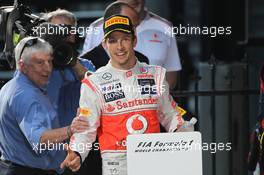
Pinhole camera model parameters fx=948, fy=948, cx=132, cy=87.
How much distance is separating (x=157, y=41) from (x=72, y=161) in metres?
0.62

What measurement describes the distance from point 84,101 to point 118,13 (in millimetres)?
373

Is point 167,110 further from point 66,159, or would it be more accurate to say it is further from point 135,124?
point 66,159

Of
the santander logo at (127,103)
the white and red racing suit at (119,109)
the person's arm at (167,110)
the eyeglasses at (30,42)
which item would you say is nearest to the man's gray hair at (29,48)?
the eyeglasses at (30,42)

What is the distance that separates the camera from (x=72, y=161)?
369 centimetres

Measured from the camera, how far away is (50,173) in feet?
12.3

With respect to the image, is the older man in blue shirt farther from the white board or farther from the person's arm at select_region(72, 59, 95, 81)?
the white board

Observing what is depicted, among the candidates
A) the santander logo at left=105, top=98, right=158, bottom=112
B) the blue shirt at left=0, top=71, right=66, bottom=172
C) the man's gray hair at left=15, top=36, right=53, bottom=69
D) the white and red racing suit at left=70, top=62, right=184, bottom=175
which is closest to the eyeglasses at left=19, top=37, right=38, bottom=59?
the man's gray hair at left=15, top=36, right=53, bottom=69

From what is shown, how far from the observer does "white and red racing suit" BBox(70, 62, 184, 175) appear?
142 inches

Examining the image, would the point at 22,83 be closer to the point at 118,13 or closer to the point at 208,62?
the point at 118,13

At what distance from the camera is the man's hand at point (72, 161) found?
12.1ft

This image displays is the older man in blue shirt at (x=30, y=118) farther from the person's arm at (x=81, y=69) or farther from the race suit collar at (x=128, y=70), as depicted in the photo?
the race suit collar at (x=128, y=70)

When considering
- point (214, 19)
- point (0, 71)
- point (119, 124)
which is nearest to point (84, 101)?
point (119, 124)

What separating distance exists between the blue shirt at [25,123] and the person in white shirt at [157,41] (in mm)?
466

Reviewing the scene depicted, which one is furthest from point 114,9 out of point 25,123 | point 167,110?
point 25,123
